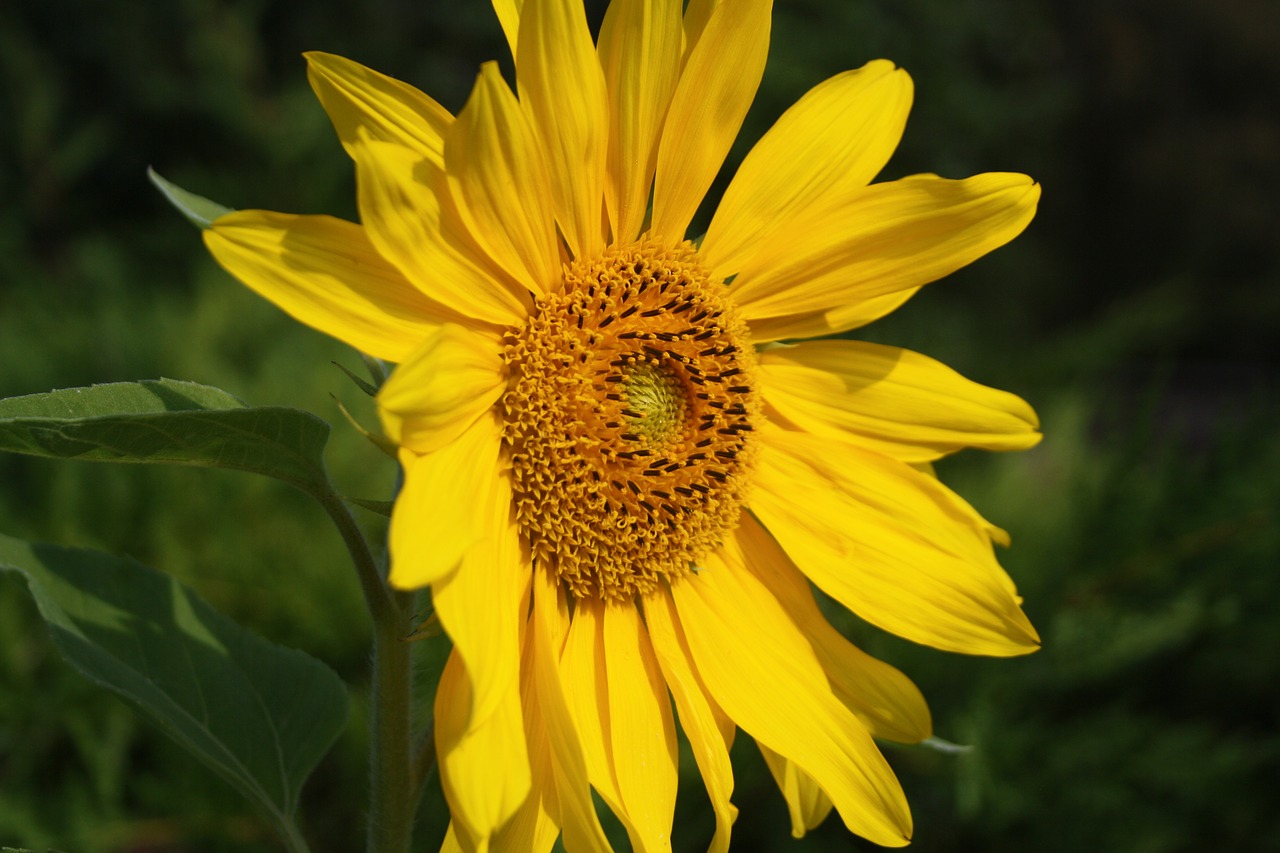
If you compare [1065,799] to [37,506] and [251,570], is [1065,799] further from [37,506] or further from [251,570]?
[37,506]

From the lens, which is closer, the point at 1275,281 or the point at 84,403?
the point at 84,403

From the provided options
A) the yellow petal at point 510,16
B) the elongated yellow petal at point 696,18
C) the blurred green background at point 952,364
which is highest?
the elongated yellow petal at point 696,18

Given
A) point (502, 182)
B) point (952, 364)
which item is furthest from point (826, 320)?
point (952, 364)

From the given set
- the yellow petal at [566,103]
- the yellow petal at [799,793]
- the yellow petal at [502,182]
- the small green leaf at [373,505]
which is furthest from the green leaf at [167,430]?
the yellow petal at [799,793]

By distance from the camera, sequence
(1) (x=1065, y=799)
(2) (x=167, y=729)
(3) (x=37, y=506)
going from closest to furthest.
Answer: (2) (x=167, y=729)
(1) (x=1065, y=799)
(3) (x=37, y=506)

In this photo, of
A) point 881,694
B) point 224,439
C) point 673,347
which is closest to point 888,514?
point 881,694

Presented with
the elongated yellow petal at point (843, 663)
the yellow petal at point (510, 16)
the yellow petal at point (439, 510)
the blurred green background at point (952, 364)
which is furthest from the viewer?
the blurred green background at point (952, 364)

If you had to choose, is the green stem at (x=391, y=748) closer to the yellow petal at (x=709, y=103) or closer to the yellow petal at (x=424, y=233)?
the yellow petal at (x=424, y=233)

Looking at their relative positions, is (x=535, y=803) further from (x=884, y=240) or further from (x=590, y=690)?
(x=884, y=240)

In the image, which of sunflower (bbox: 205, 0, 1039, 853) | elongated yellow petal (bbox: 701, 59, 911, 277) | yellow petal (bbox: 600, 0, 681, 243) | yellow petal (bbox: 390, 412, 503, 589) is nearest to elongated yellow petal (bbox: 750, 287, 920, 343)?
sunflower (bbox: 205, 0, 1039, 853)
